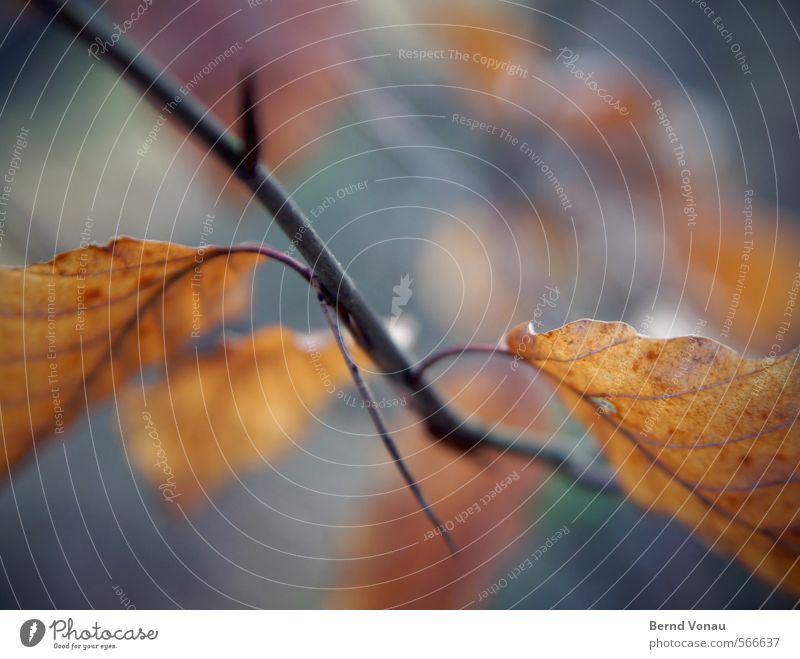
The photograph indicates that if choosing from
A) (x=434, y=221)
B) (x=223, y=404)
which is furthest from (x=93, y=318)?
(x=434, y=221)

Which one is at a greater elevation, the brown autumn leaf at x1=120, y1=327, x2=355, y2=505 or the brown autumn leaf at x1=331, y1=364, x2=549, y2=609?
the brown autumn leaf at x1=120, y1=327, x2=355, y2=505

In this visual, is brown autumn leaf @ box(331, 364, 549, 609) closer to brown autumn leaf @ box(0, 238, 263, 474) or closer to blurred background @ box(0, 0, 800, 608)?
blurred background @ box(0, 0, 800, 608)

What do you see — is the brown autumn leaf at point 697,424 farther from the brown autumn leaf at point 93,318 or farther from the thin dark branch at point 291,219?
the brown autumn leaf at point 93,318

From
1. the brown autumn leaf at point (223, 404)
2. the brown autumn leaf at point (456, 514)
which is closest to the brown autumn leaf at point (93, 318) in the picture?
the brown autumn leaf at point (223, 404)

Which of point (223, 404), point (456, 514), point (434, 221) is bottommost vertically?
point (456, 514)

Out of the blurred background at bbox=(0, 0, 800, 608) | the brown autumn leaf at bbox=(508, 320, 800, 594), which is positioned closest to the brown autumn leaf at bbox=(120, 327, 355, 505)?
the blurred background at bbox=(0, 0, 800, 608)

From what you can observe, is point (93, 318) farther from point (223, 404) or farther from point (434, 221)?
point (434, 221)
